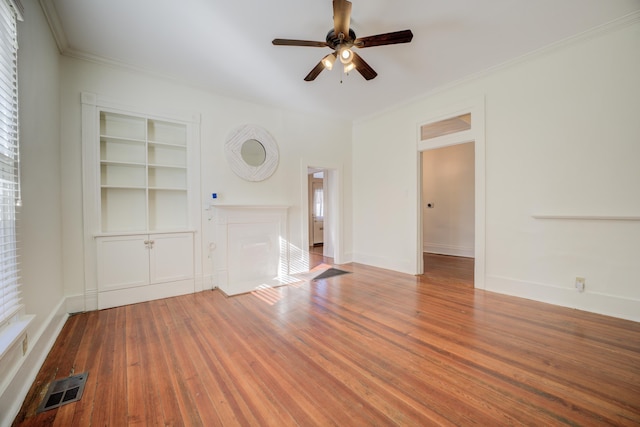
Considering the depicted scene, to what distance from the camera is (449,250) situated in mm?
6480

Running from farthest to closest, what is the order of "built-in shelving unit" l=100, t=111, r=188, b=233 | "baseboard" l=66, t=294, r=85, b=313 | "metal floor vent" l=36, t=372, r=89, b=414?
1. "built-in shelving unit" l=100, t=111, r=188, b=233
2. "baseboard" l=66, t=294, r=85, b=313
3. "metal floor vent" l=36, t=372, r=89, b=414

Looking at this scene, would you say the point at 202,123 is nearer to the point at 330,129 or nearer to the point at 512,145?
the point at 330,129

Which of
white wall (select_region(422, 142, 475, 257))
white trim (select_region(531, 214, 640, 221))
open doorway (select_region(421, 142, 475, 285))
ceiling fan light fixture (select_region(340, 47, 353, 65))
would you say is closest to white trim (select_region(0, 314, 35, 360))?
ceiling fan light fixture (select_region(340, 47, 353, 65))

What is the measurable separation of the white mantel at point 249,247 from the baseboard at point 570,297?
3.16m

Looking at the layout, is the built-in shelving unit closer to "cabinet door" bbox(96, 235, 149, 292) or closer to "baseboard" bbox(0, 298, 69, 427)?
"cabinet door" bbox(96, 235, 149, 292)

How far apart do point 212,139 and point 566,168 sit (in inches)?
182

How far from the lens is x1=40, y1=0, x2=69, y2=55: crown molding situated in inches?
89.3

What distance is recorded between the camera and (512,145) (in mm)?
3354

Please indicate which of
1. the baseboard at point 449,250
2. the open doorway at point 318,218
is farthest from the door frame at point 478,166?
the open doorway at point 318,218

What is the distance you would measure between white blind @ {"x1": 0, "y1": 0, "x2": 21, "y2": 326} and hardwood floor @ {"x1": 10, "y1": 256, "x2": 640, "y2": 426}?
0.70 meters

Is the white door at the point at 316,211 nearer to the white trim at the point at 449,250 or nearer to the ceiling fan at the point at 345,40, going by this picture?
the white trim at the point at 449,250

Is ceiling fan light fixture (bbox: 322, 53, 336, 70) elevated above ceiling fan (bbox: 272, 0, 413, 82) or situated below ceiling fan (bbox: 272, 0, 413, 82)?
below

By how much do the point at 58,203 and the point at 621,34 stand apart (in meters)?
6.16

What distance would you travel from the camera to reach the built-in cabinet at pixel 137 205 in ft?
9.95
